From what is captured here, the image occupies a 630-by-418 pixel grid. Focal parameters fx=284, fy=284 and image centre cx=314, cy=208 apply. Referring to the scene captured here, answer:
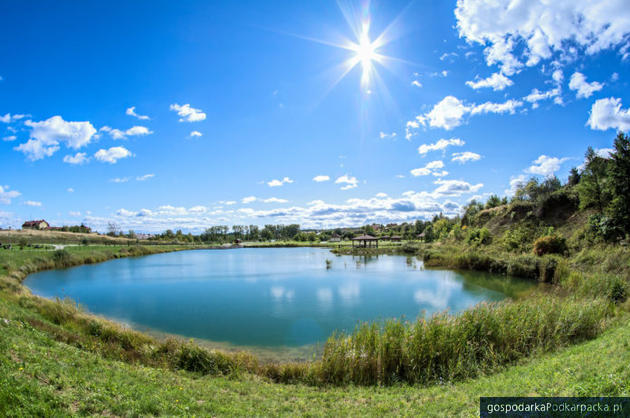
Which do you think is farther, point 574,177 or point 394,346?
point 574,177

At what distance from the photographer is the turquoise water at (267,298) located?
44.0 feet

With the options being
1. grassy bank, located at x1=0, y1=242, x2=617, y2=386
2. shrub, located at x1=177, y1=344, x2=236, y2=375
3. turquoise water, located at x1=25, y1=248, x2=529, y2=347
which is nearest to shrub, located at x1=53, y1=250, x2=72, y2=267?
turquoise water, located at x1=25, y1=248, x2=529, y2=347

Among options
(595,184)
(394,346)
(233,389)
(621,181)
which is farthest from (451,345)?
(595,184)

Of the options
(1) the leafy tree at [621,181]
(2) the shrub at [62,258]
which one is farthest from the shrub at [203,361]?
(2) the shrub at [62,258]

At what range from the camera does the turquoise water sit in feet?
44.0

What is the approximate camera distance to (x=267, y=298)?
64.1ft

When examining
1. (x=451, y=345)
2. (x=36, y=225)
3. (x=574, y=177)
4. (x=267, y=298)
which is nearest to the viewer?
(x=451, y=345)

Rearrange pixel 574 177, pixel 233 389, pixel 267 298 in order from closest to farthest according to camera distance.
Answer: pixel 233 389, pixel 267 298, pixel 574 177

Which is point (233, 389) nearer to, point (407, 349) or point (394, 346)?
point (394, 346)

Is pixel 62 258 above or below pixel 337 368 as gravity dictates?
above

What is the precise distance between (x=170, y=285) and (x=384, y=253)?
36938 millimetres

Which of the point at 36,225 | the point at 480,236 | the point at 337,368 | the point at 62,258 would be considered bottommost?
the point at 337,368

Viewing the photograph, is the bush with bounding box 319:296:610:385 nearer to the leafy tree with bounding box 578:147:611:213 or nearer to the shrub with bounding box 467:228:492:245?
the leafy tree with bounding box 578:147:611:213

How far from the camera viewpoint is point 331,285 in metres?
23.5
